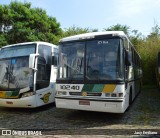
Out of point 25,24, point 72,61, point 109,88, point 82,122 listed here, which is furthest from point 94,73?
point 25,24

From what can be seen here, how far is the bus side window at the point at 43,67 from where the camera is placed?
1047cm

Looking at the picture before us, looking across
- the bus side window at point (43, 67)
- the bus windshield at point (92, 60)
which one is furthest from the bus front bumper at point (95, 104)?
the bus side window at point (43, 67)

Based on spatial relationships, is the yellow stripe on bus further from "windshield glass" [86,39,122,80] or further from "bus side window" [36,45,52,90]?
"bus side window" [36,45,52,90]

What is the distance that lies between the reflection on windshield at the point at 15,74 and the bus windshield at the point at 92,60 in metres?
2.02

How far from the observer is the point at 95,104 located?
793 centimetres

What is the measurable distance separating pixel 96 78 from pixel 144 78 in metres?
18.6

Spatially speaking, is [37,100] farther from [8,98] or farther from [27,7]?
[27,7]

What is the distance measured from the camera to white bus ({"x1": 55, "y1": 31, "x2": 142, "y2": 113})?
7.80 metres

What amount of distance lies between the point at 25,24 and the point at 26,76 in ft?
54.6

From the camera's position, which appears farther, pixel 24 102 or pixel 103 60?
pixel 24 102

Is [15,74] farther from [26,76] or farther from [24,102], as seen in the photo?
[24,102]

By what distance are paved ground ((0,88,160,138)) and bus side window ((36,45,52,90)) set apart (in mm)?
1233

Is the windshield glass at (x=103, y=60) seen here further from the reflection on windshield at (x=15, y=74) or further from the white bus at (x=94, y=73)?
the reflection on windshield at (x=15, y=74)

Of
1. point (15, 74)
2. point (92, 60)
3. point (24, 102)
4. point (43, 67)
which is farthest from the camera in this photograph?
point (43, 67)
